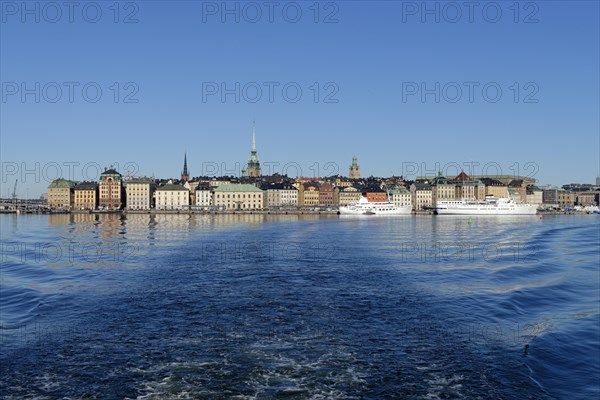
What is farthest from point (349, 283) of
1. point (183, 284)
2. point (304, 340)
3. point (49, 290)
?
point (49, 290)

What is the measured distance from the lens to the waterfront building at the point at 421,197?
13525 centimetres

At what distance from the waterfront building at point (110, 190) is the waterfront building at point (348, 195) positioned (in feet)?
168

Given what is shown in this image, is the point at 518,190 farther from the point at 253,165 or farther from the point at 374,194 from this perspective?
the point at 253,165

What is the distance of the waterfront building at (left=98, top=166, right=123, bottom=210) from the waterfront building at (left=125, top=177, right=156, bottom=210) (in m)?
1.90

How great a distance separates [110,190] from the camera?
120000 mm

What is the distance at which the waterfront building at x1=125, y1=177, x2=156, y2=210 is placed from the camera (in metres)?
121

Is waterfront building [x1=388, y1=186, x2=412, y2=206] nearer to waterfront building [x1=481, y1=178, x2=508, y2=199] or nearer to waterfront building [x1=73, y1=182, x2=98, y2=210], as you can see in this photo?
waterfront building [x1=481, y1=178, x2=508, y2=199]

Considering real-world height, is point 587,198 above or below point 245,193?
below

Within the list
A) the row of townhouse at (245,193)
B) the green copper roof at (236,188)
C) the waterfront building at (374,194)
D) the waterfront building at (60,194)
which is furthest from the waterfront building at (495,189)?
the waterfront building at (60,194)

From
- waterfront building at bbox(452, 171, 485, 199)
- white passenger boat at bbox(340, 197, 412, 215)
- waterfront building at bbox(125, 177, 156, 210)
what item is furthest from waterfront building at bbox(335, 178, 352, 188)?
waterfront building at bbox(125, 177, 156, 210)

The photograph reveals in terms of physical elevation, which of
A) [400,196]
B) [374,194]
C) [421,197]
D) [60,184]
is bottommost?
[421,197]

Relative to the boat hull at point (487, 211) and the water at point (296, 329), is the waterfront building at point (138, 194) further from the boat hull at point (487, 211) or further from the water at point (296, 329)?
the water at point (296, 329)

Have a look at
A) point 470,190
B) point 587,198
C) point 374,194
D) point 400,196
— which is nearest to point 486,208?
point 400,196

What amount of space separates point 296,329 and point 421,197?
126 meters
